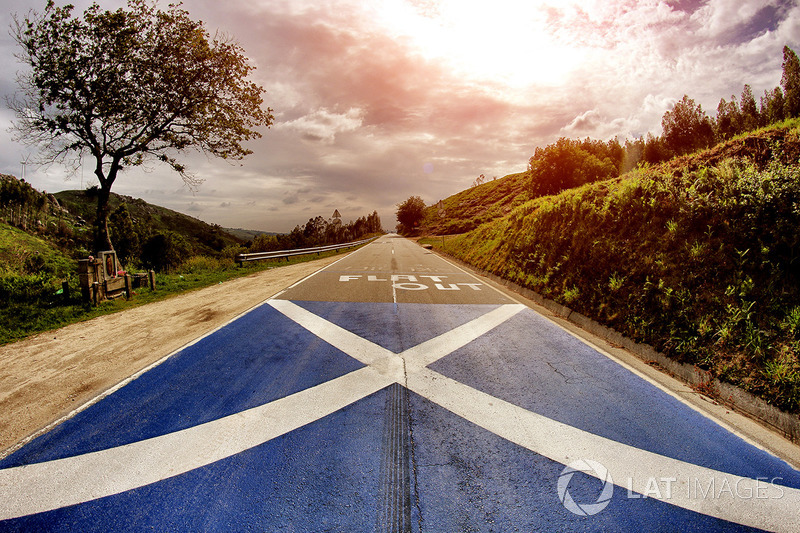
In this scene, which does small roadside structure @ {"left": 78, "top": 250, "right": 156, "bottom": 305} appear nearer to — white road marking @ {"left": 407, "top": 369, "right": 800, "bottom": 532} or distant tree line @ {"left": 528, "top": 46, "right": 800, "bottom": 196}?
white road marking @ {"left": 407, "top": 369, "right": 800, "bottom": 532}

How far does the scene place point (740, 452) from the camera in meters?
2.83

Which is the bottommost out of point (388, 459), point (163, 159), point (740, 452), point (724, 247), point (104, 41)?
point (740, 452)

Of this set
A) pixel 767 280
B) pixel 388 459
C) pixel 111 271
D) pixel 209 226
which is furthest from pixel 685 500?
pixel 209 226

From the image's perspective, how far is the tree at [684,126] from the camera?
38500 mm

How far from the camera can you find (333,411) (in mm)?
3352

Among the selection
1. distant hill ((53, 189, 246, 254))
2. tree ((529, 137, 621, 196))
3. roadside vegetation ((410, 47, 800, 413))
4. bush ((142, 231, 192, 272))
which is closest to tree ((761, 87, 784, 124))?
tree ((529, 137, 621, 196))

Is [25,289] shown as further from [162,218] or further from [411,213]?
[162,218]

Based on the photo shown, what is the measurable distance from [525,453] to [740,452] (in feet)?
6.36

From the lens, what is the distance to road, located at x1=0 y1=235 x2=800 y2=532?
7.06 ft

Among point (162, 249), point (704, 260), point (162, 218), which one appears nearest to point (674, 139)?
point (704, 260)

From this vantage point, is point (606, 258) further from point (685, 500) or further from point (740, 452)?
point (685, 500)

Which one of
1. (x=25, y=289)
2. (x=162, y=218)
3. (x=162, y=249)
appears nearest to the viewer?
(x=25, y=289)

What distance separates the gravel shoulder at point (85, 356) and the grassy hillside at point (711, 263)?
A: 7.72m

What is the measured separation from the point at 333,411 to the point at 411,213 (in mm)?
89857
